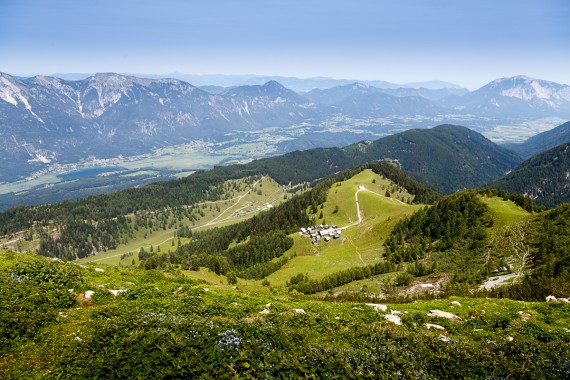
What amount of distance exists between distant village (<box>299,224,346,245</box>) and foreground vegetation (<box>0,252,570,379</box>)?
127716mm

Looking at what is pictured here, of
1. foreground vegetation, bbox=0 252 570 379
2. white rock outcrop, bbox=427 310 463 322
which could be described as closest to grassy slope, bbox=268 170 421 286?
white rock outcrop, bbox=427 310 463 322

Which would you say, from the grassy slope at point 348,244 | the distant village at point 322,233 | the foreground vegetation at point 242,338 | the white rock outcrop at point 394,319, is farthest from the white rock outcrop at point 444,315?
the distant village at point 322,233

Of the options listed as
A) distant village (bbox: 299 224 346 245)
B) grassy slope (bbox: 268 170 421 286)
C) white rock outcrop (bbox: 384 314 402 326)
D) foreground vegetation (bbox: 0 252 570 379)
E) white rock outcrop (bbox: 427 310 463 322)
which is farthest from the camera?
distant village (bbox: 299 224 346 245)

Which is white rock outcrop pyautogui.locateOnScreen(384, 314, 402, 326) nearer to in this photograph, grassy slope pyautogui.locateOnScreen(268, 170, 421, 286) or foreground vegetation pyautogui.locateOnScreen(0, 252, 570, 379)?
foreground vegetation pyautogui.locateOnScreen(0, 252, 570, 379)

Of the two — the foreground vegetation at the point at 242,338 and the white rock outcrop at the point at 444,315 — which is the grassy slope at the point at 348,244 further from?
the foreground vegetation at the point at 242,338

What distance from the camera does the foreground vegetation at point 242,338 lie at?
1398cm

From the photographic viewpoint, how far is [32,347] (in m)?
15.6

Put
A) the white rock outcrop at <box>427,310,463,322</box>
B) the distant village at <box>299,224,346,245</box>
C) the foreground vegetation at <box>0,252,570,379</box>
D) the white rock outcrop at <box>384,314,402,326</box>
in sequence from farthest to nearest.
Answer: the distant village at <box>299,224,346,245</box> → the white rock outcrop at <box>427,310,463,322</box> → the white rock outcrop at <box>384,314,402,326</box> → the foreground vegetation at <box>0,252,570,379</box>

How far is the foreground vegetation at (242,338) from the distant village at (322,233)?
5028 inches

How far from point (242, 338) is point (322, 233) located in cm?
14666

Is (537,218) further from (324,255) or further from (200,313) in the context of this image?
(200,313)

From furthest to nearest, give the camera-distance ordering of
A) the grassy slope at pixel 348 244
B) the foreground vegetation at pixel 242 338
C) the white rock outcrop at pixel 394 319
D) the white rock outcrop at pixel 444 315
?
the grassy slope at pixel 348 244 → the white rock outcrop at pixel 444 315 → the white rock outcrop at pixel 394 319 → the foreground vegetation at pixel 242 338

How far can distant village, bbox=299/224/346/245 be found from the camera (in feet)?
500

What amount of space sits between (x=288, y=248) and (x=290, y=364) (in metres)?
151
